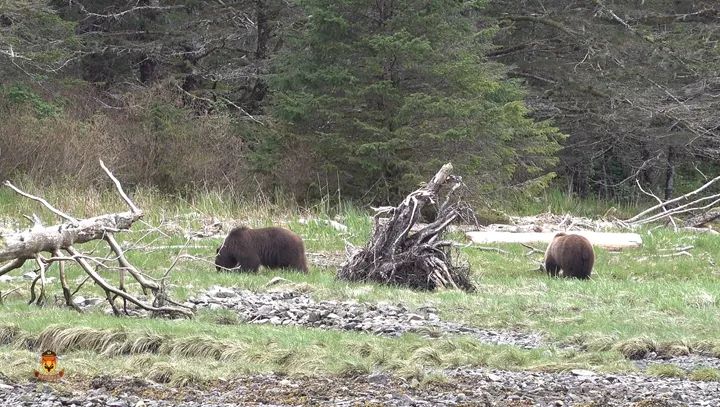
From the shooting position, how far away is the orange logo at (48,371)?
28.3 feet

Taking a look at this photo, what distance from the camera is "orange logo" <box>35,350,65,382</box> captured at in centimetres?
863

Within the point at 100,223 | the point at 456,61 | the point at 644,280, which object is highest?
the point at 456,61

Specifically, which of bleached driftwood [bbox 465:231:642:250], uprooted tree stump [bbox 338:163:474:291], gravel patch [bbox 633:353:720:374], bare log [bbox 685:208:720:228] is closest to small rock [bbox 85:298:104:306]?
uprooted tree stump [bbox 338:163:474:291]

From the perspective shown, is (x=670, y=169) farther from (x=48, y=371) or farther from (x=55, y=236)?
(x=48, y=371)

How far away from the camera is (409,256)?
1519 centimetres

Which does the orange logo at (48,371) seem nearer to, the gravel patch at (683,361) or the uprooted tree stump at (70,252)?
the uprooted tree stump at (70,252)

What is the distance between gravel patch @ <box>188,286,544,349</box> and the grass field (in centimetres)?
29

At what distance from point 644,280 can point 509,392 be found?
940 cm

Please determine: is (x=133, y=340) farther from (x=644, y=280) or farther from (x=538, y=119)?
(x=538, y=119)

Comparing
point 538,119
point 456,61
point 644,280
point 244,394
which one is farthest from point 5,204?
point 538,119

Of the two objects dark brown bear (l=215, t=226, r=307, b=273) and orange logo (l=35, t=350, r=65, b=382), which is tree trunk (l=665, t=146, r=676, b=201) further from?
orange logo (l=35, t=350, r=65, b=382)

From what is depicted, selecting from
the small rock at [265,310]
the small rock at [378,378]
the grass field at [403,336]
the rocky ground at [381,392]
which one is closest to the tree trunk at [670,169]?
the grass field at [403,336]

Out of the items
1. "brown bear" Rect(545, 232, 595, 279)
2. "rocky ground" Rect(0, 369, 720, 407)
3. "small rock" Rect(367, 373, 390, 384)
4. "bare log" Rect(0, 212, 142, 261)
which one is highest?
"bare log" Rect(0, 212, 142, 261)

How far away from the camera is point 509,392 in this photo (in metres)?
8.39
